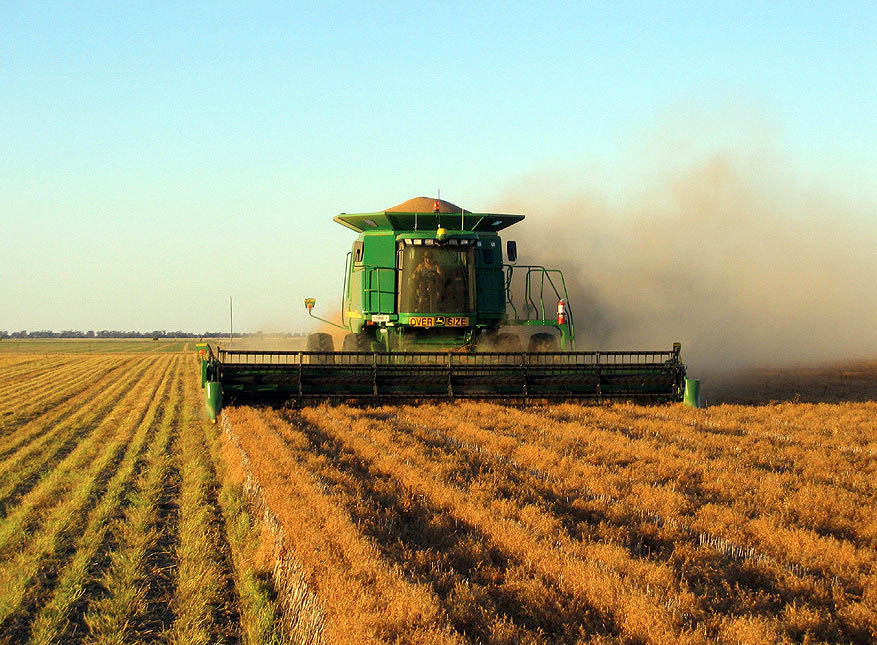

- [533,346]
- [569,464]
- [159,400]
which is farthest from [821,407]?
[159,400]

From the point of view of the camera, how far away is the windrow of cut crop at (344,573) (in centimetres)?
404

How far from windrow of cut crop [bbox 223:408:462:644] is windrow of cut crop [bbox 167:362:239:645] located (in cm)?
49

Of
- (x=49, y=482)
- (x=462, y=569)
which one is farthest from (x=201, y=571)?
(x=49, y=482)

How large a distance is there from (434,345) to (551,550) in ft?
31.8

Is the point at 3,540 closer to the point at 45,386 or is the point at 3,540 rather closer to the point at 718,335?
the point at 45,386

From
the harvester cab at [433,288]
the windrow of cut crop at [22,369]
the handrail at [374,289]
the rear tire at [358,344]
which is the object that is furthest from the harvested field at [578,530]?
the windrow of cut crop at [22,369]

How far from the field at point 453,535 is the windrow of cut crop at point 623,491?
0.08 ft

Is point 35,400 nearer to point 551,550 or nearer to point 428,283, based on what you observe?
point 428,283

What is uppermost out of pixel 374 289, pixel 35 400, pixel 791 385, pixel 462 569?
pixel 374 289

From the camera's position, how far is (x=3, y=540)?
673 cm

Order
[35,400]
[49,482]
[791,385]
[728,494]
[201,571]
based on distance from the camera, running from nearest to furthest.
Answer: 1. [201,571]
2. [728,494]
3. [49,482]
4. [791,385]
5. [35,400]

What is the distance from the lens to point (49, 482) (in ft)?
30.4

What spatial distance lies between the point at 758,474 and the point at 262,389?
8.08 meters

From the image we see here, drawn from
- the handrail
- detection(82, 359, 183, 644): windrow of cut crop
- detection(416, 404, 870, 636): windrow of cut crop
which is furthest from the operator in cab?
detection(82, 359, 183, 644): windrow of cut crop
